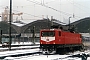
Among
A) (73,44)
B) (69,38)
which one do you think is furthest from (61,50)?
(73,44)

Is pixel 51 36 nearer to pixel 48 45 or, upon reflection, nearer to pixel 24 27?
pixel 48 45

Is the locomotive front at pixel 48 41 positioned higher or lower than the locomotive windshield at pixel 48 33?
lower

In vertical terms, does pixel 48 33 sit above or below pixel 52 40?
above

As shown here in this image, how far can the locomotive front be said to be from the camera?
30.7m

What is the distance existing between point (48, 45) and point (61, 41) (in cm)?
220

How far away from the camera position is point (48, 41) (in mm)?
30875

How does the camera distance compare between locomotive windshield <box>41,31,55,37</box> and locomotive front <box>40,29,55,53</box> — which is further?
locomotive windshield <box>41,31,55,37</box>

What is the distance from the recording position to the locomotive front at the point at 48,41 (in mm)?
30700

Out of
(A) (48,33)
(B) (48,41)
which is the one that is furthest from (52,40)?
(A) (48,33)

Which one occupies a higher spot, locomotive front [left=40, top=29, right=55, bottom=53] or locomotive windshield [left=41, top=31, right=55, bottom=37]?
locomotive windshield [left=41, top=31, right=55, bottom=37]

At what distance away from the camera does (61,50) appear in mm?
32406

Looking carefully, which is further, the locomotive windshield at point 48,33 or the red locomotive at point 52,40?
the locomotive windshield at point 48,33

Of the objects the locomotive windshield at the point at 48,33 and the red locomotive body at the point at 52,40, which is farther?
the locomotive windshield at the point at 48,33

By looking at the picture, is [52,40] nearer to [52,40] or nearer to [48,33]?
[52,40]
